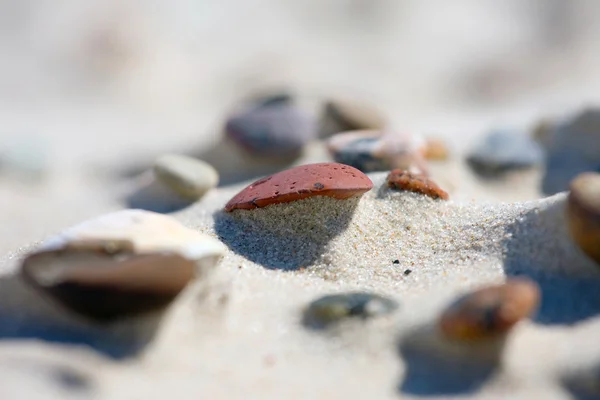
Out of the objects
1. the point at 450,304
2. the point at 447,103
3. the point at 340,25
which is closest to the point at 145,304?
the point at 450,304

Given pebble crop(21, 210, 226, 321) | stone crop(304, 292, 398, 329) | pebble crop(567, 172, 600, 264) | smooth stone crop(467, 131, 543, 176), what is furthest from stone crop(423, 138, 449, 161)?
pebble crop(21, 210, 226, 321)

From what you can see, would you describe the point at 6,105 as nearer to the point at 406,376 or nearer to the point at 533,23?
the point at 406,376

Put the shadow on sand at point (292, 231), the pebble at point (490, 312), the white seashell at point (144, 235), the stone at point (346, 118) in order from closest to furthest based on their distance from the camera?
1. the pebble at point (490, 312)
2. the white seashell at point (144, 235)
3. the shadow on sand at point (292, 231)
4. the stone at point (346, 118)

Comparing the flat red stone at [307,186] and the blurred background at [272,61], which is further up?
the blurred background at [272,61]

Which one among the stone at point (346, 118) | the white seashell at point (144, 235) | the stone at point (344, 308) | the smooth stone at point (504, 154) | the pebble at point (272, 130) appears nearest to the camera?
the white seashell at point (144, 235)

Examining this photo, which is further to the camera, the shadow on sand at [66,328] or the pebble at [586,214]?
the pebble at [586,214]

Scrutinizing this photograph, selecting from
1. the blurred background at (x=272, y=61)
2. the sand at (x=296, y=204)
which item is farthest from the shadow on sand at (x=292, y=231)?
the blurred background at (x=272, y=61)

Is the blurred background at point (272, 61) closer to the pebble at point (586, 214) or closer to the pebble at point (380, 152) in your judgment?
the pebble at point (380, 152)
